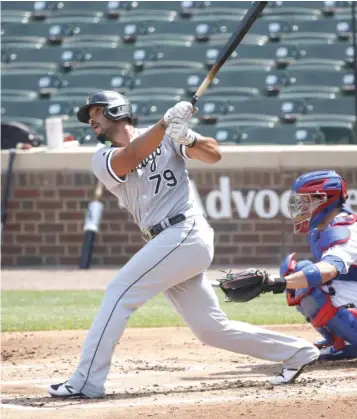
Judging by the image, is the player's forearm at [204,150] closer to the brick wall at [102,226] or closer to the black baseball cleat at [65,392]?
the black baseball cleat at [65,392]

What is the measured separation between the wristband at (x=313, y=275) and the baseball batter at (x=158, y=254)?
35 cm

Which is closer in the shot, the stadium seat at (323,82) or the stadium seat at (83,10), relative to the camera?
the stadium seat at (323,82)

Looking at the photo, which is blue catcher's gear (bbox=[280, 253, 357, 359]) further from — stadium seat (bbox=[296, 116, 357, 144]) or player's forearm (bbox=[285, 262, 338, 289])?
stadium seat (bbox=[296, 116, 357, 144])

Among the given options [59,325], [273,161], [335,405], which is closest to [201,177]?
[273,161]

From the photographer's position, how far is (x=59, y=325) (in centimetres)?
812

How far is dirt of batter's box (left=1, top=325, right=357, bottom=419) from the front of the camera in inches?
188

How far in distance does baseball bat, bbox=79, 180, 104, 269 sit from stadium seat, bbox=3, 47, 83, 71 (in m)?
4.53

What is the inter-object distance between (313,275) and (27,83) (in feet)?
37.4

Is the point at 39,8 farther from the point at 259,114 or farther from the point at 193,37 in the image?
the point at 259,114

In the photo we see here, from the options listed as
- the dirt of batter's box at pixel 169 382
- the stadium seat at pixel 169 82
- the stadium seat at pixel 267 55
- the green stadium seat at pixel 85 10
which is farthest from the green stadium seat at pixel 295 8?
the dirt of batter's box at pixel 169 382

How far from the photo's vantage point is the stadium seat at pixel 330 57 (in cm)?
1494

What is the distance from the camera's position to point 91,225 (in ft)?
39.9

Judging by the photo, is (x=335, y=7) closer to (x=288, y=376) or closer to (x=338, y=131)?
(x=338, y=131)

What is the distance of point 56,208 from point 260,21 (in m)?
5.12
